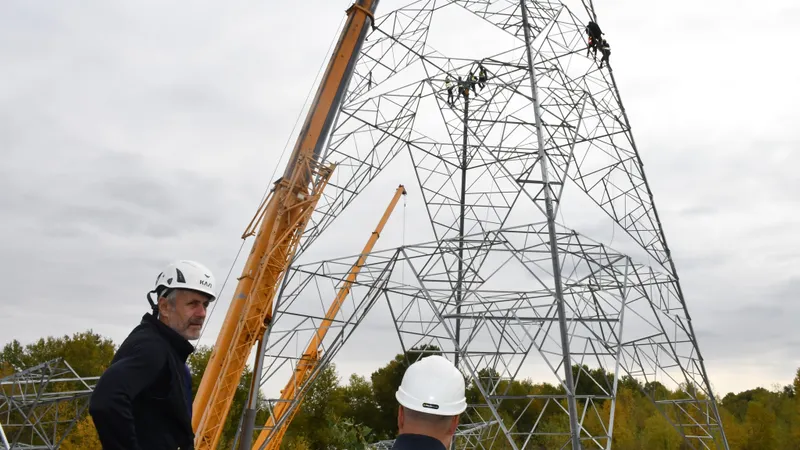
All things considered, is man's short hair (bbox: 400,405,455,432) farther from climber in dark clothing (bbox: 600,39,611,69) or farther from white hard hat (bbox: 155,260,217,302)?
climber in dark clothing (bbox: 600,39,611,69)

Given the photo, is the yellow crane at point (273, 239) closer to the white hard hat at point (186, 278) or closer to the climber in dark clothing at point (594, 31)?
the climber in dark clothing at point (594, 31)

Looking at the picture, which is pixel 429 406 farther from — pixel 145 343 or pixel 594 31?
pixel 594 31

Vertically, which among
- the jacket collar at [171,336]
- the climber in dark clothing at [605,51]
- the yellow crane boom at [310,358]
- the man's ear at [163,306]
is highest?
the climber in dark clothing at [605,51]

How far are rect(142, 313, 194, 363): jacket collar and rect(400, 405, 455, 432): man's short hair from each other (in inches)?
64.8

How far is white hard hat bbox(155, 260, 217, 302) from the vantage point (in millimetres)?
3943

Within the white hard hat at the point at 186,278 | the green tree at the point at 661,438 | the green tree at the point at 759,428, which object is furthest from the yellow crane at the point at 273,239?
the green tree at the point at 759,428

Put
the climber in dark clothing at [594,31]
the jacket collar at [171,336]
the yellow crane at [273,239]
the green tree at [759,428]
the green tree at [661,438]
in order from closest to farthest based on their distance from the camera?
the jacket collar at [171,336] → the yellow crane at [273,239] → the climber in dark clothing at [594,31] → the green tree at [759,428] → the green tree at [661,438]

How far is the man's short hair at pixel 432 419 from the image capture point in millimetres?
2708

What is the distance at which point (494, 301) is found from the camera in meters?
12.4

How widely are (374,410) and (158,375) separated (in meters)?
46.9

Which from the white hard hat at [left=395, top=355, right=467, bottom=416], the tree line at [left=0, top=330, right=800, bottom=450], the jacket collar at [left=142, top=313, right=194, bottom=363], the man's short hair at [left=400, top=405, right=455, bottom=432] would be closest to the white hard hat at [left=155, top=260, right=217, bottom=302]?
the jacket collar at [left=142, top=313, right=194, bottom=363]

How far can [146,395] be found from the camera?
3.51 m

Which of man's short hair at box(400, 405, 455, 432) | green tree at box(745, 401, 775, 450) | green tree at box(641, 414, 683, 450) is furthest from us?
green tree at box(641, 414, 683, 450)

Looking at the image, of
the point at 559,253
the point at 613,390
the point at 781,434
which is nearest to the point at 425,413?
the point at 613,390
